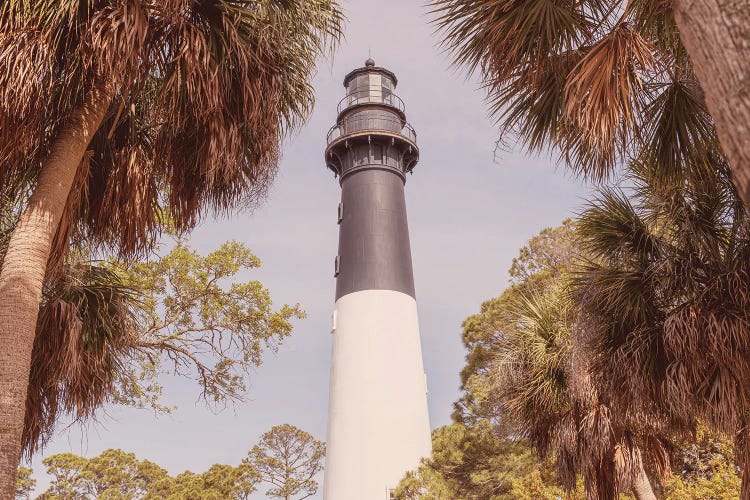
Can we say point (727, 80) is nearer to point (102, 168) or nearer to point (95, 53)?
point (95, 53)

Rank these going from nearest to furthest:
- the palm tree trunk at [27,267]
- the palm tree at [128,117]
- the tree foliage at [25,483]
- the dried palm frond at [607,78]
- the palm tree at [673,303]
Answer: the palm tree trunk at [27,267] < the palm tree at [128,117] < the dried palm frond at [607,78] < the palm tree at [673,303] < the tree foliage at [25,483]

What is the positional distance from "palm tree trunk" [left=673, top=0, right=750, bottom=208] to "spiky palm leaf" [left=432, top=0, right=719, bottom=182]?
246 centimetres

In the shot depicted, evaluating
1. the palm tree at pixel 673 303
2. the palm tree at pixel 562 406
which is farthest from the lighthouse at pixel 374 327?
the palm tree at pixel 673 303

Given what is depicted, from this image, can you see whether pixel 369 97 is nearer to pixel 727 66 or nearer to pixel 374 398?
pixel 374 398

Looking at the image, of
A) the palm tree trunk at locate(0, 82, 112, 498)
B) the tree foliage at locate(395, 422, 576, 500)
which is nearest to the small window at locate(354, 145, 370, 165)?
the tree foliage at locate(395, 422, 576, 500)

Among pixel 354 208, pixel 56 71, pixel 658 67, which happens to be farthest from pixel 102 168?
pixel 354 208

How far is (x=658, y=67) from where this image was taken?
5.43 m

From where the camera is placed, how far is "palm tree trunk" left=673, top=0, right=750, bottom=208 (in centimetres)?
180

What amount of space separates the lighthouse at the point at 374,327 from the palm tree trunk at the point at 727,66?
15.3 meters

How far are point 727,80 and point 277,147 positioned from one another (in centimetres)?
424

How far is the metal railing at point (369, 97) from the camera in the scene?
71.8ft

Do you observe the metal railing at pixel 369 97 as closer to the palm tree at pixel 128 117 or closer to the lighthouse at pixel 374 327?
the lighthouse at pixel 374 327

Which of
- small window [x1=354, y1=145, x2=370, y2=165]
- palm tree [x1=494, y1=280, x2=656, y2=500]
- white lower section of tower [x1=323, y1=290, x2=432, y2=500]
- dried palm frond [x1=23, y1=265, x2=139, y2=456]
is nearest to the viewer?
dried palm frond [x1=23, y1=265, x2=139, y2=456]

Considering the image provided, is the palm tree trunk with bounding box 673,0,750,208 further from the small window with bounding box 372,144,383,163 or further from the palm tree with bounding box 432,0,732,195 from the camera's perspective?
the small window with bounding box 372,144,383,163
